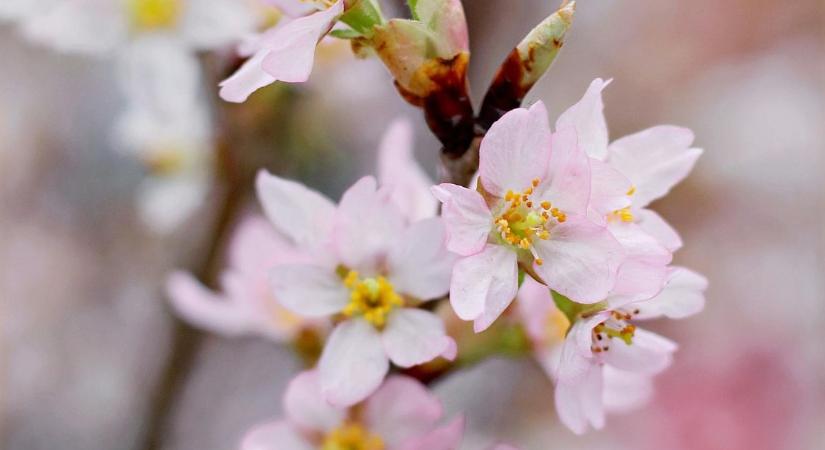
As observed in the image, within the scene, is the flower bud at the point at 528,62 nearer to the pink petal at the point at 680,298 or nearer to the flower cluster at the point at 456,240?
the flower cluster at the point at 456,240

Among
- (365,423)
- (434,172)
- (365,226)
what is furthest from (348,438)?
(434,172)

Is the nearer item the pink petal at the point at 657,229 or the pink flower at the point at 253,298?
the pink petal at the point at 657,229

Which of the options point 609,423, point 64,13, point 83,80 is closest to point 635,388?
point 64,13

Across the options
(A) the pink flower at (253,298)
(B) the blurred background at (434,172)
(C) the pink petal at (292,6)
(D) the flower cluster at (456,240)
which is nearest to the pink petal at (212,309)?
(A) the pink flower at (253,298)

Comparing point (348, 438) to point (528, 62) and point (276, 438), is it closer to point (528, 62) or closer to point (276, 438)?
point (276, 438)

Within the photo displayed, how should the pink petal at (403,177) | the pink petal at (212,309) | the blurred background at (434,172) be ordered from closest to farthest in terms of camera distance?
the pink petal at (403,177) < the pink petal at (212,309) < the blurred background at (434,172)

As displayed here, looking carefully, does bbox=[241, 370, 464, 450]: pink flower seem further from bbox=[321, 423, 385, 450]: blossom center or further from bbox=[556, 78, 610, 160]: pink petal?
bbox=[556, 78, 610, 160]: pink petal
